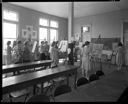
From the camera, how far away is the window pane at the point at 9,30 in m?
8.18

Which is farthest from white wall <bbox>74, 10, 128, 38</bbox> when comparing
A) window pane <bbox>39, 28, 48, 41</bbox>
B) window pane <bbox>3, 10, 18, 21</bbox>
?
window pane <bbox>3, 10, 18, 21</bbox>

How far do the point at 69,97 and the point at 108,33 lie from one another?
8.86 m

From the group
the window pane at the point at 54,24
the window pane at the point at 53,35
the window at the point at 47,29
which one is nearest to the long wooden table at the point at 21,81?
the window at the point at 47,29

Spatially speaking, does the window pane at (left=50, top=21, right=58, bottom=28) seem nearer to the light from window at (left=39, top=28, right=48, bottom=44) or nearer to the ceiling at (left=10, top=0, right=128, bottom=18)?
the light from window at (left=39, top=28, right=48, bottom=44)

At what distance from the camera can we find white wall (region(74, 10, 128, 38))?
9461mm

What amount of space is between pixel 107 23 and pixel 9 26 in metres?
6.81

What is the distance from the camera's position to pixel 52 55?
21.0 feet

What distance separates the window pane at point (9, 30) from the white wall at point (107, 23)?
5.70 m

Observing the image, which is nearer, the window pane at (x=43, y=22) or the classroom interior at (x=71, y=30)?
the classroom interior at (x=71, y=30)

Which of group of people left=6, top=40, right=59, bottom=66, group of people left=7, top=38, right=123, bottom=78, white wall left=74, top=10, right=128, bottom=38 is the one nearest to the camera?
group of people left=7, top=38, right=123, bottom=78

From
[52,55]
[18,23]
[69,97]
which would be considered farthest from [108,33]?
[69,97]

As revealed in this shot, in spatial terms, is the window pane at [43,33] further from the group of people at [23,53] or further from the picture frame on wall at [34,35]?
the group of people at [23,53]

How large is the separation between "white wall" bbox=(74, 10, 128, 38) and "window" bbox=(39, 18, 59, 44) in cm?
243

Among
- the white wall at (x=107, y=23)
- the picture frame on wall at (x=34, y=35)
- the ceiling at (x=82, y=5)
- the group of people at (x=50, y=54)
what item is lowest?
the group of people at (x=50, y=54)
